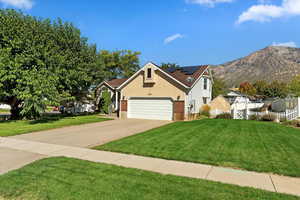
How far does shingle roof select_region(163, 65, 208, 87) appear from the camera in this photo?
18.0 m

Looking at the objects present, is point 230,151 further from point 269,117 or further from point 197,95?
point 197,95

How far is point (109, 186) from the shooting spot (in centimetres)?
385

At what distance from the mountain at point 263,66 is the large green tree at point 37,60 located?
102 meters

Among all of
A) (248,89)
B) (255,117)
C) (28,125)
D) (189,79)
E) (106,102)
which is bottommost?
(28,125)

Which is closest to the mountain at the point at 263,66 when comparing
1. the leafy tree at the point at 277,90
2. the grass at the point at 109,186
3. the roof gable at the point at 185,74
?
the leafy tree at the point at 277,90

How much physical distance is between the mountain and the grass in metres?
112

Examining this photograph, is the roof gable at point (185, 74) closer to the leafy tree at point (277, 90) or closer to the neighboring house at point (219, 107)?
the neighboring house at point (219, 107)

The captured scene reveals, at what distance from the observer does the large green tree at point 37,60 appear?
14.1 m

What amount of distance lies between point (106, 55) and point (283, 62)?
136m

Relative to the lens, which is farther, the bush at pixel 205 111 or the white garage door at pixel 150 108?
the bush at pixel 205 111

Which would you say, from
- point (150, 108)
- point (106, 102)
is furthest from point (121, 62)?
point (150, 108)

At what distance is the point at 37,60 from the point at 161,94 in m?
11.7

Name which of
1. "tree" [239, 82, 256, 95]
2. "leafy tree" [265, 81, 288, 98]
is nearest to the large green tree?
"leafy tree" [265, 81, 288, 98]

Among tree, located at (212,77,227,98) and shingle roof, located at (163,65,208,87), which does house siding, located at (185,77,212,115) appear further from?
tree, located at (212,77,227,98)
